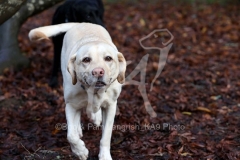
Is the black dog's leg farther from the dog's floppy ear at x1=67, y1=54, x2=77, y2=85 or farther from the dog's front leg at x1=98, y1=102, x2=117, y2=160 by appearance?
the dog's floppy ear at x1=67, y1=54, x2=77, y2=85

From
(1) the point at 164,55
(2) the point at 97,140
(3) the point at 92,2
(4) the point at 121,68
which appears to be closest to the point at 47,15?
(1) the point at 164,55

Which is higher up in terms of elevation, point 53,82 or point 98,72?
point 98,72

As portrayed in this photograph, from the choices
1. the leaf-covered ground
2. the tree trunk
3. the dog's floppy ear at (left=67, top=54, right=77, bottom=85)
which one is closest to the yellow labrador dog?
the dog's floppy ear at (left=67, top=54, right=77, bottom=85)

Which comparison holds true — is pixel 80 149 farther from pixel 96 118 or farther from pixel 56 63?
pixel 56 63

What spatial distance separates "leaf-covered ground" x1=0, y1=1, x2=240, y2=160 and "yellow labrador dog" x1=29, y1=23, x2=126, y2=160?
1.36ft

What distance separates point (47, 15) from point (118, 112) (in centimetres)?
758

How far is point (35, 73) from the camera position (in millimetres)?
7516

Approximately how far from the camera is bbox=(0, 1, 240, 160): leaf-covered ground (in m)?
4.89

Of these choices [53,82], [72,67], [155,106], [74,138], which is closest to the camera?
[72,67]

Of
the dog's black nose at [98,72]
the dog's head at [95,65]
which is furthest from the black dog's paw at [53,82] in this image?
the dog's black nose at [98,72]

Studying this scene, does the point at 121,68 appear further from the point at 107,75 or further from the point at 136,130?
the point at 136,130

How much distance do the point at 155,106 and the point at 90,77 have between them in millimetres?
2555

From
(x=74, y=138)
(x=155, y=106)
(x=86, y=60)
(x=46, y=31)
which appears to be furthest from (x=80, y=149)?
(x=155, y=106)

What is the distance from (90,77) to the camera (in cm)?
381
